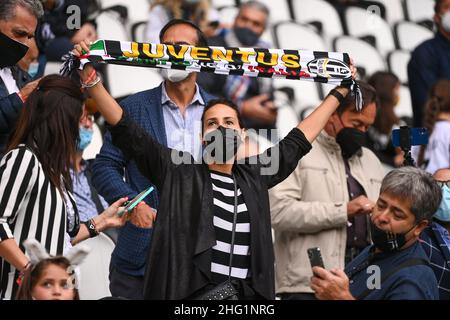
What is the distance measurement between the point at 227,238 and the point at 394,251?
737mm

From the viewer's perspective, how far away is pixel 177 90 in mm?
6320

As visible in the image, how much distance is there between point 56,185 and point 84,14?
10.6 feet

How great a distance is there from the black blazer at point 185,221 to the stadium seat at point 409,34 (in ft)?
23.2

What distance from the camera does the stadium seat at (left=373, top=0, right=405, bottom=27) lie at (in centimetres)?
1282

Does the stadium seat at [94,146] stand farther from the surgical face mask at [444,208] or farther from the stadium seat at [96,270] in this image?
the surgical face mask at [444,208]

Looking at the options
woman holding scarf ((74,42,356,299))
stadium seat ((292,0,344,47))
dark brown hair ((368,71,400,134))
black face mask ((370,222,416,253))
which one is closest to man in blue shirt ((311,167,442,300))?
black face mask ((370,222,416,253))

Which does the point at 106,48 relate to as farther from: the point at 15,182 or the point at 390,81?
the point at 390,81

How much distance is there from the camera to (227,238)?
5.37 metres

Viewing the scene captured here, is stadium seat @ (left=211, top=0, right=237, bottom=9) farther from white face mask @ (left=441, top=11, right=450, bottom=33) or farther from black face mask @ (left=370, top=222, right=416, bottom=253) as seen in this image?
black face mask @ (left=370, top=222, right=416, bottom=253)

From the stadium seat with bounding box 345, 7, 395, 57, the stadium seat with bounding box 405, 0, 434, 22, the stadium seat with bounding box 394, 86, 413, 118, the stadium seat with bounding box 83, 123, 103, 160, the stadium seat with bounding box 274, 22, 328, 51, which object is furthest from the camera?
the stadium seat with bounding box 405, 0, 434, 22

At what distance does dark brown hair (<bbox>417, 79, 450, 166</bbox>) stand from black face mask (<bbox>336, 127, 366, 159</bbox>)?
163 centimetres

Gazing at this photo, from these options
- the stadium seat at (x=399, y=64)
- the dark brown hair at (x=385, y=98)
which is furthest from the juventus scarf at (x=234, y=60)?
the stadium seat at (x=399, y=64)

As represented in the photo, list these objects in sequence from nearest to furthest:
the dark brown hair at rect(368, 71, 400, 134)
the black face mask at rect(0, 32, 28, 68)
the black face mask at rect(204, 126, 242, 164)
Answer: the black face mask at rect(204, 126, 242, 164), the black face mask at rect(0, 32, 28, 68), the dark brown hair at rect(368, 71, 400, 134)
